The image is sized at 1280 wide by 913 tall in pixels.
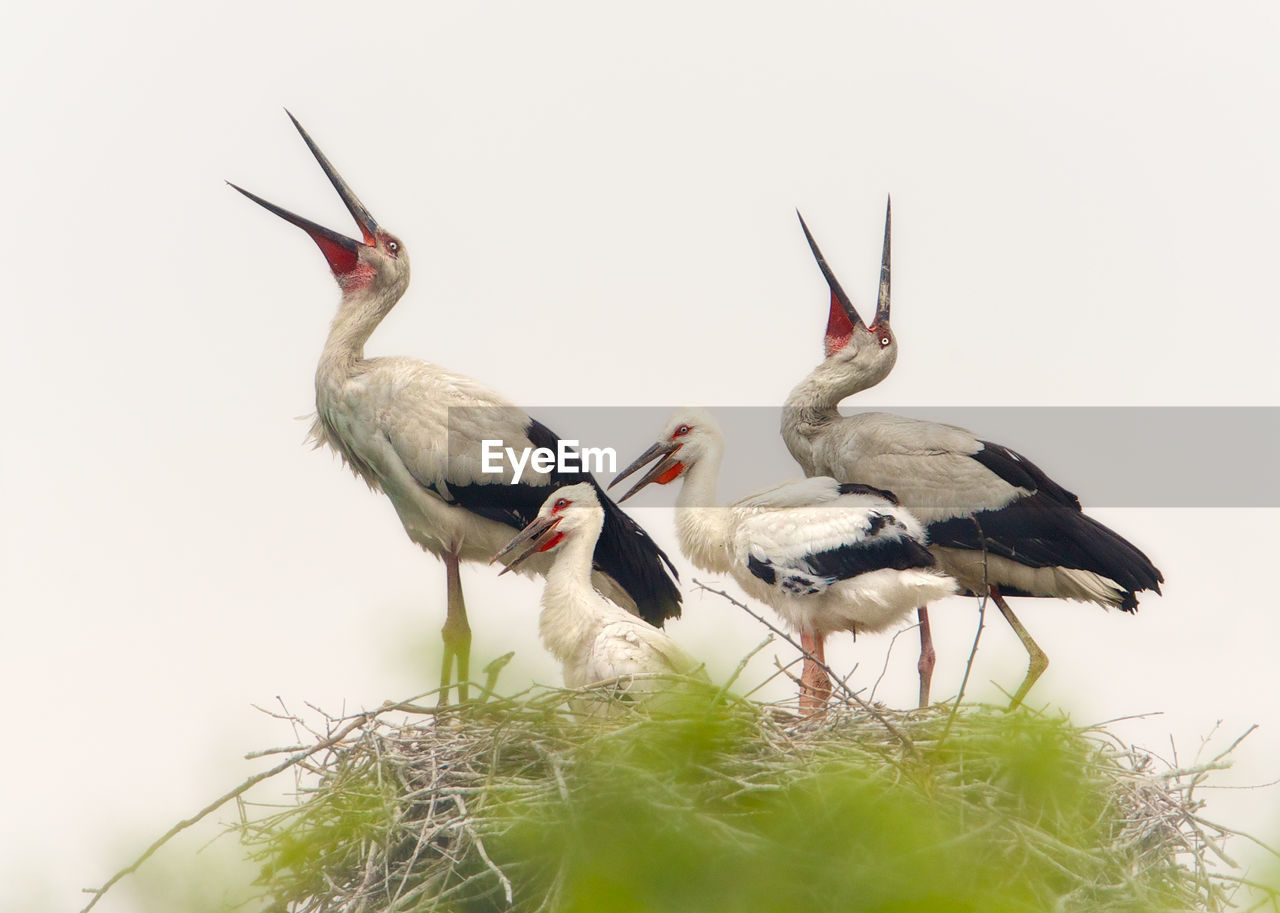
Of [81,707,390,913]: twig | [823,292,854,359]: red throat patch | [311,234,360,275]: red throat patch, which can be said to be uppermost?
[823,292,854,359]: red throat patch

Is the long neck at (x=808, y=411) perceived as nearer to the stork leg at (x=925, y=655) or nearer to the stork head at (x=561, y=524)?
the stork leg at (x=925, y=655)

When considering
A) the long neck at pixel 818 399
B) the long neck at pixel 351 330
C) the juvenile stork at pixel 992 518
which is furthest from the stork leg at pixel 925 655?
the long neck at pixel 351 330

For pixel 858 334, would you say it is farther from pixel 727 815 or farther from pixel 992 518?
pixel 727 815

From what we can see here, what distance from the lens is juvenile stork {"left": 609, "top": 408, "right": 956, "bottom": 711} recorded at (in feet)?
20.0

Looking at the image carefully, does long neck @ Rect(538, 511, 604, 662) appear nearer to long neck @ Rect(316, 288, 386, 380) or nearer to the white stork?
the white stork

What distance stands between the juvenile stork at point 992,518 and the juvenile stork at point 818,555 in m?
0.45

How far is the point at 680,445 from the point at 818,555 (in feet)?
2.87

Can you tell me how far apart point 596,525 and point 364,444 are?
1.18 m

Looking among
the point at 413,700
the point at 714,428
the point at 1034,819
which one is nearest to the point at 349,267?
the point at 714,428

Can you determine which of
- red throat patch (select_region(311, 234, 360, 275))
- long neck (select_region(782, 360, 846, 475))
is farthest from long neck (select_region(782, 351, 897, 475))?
red throat patch (select_region(311, 234, 360, 275))

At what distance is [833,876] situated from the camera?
4754 millimetres

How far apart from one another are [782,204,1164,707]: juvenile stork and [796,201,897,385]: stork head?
436mm

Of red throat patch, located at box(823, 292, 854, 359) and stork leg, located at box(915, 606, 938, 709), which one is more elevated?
red throat patch, located at box(823, 292, 854, 359)

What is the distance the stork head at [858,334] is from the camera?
768cm
